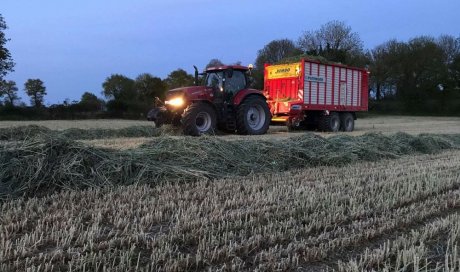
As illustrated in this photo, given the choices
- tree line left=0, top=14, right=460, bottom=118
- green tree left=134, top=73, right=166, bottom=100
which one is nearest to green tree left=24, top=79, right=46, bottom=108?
tree line left=0, top=14, right=460, bottom=118

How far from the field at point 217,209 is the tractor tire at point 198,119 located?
468 centimetres

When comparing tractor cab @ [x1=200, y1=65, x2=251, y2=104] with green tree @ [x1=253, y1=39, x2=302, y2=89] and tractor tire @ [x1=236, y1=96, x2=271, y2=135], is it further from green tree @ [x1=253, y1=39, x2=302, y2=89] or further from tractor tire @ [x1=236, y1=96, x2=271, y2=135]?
green tree @ [x1=253, y1=39, x2=302, y2=89]

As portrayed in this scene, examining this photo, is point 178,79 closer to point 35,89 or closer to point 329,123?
point 35,89

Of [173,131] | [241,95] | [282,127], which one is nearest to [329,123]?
[282,127]

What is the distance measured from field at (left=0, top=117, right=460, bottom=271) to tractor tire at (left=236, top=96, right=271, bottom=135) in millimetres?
5952

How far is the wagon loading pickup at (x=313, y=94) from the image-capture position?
16375mm

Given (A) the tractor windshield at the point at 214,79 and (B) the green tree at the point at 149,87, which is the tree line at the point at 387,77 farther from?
(A) the tractor windshield at the point at 214,79

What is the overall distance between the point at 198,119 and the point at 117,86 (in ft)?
128

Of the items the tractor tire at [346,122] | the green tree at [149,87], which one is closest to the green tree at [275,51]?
the green tree at [149,87]

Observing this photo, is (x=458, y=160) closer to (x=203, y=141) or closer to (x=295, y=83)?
(x=203, y=141)

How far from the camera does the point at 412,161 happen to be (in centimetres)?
830

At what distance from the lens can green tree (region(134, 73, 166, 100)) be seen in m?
40.8

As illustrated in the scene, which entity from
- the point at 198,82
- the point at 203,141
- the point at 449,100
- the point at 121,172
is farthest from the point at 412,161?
the point at 449,100

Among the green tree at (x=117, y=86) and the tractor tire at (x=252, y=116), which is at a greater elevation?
the green tree at (x=117, y=86)
